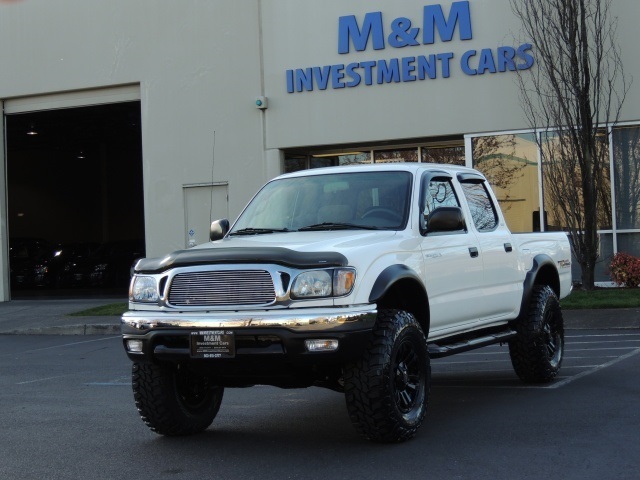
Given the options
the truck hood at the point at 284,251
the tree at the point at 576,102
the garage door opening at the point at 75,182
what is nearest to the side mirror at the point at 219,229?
the truck hood at the point at 284,251

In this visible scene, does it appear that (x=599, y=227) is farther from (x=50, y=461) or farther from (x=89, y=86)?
(x=50, y=461)

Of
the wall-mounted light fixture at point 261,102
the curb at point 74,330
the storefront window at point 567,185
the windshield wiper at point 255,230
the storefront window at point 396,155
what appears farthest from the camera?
the storefront window at point 396,155

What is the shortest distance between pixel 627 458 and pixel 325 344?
1971 mm

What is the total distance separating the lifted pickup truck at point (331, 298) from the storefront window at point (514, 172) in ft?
38.2

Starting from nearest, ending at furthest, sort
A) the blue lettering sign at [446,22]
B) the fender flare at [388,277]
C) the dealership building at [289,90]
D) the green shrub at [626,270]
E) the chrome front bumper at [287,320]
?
the chrome front bumper at [287,320]
the fender flare at [388,277]
the green shrub at [626,270]
the dealership building at [289,90]
the blue lettering sign at [446,22]

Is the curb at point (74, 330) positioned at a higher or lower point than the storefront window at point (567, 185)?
lower

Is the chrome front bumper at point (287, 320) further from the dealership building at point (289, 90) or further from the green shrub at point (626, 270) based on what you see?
the dealership building at point (289, 90)

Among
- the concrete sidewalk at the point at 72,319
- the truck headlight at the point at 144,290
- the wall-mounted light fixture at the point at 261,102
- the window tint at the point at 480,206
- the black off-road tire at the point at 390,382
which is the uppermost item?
the wall-mounted light fixture at the point at 261,102

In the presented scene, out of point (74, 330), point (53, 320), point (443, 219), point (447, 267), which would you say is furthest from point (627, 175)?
point (443, 219)

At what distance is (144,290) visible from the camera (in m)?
7.14

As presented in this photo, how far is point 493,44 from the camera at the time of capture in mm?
20391

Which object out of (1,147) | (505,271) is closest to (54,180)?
(1,147)

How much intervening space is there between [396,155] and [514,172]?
119 inches

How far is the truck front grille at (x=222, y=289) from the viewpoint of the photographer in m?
6.66
